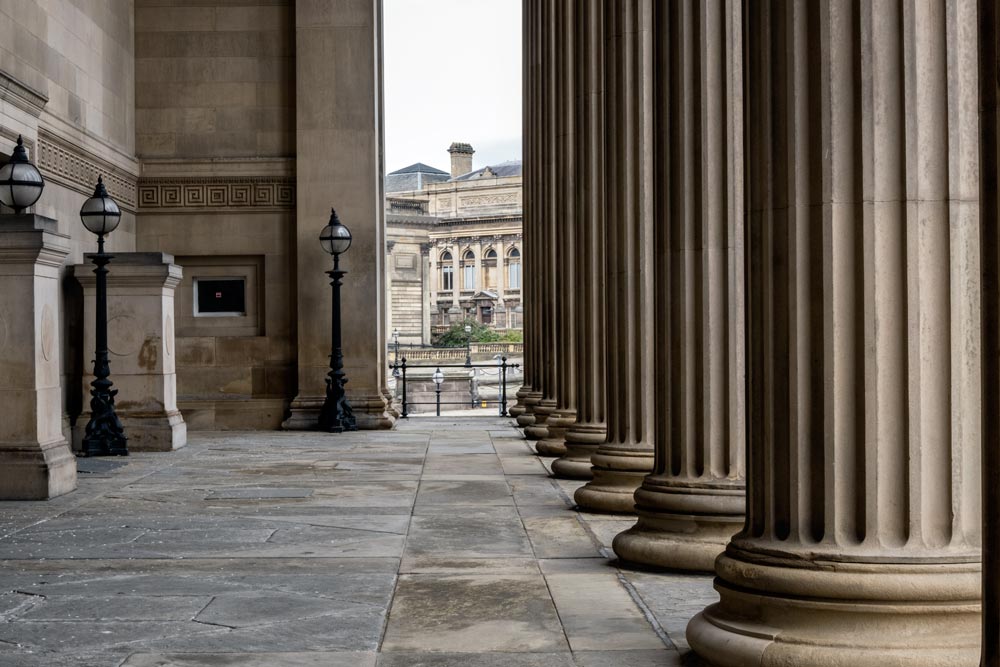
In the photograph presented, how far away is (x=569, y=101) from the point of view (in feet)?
61.0

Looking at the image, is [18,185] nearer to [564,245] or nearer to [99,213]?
[99,213]

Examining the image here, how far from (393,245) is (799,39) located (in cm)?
11920

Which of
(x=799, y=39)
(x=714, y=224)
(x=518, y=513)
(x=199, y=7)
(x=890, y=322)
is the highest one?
(x=199, y=7)

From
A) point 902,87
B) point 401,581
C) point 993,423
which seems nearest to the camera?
point 993,423

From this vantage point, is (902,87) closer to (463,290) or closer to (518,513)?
(518,513)

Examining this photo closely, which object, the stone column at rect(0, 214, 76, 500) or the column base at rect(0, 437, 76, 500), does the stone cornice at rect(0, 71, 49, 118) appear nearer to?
the stone column at rect(0, 214, 76, 500)

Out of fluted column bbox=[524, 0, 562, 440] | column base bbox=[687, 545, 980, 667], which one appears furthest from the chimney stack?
column base bbox=[687, 545, 980, 667]

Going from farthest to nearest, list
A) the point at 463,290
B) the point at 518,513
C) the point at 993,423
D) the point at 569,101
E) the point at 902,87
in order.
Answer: the point at 463,290, the point at 569,101, the point at 518,513, the point at 902,87, the point at 993,423

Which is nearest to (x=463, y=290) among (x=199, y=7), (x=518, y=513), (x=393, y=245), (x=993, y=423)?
(x=393, y=245)

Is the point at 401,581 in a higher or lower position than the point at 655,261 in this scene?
lower

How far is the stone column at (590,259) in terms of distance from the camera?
560 inches

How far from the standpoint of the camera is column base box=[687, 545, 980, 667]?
16.9 ft

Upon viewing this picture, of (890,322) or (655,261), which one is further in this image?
(655,261)

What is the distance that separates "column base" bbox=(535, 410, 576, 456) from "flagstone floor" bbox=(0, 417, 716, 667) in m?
2.99
